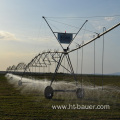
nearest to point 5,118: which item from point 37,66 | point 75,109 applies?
point 75,109

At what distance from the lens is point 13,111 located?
11.1 metres

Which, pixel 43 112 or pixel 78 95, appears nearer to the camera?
pixel 43 112

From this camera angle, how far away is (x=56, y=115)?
10.1 metres

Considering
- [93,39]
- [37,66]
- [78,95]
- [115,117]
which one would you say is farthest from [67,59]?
[37,66]

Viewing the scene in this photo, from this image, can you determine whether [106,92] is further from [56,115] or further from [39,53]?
[56,115]

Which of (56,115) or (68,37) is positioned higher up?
(68,37)

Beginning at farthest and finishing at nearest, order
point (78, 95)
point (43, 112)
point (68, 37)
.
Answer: point (68, 37) → point (78, 95) → point (43, 112)

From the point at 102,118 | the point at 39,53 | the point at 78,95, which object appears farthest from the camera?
the point at 39,53

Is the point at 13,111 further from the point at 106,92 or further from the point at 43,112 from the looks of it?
the point at 106,92

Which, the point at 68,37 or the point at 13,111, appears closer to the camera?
the point at 13,111

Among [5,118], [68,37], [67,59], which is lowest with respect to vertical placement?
[5,118]

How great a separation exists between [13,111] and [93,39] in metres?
5.97

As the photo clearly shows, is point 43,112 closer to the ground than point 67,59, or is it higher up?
closer to the ground

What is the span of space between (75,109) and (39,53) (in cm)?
1522
